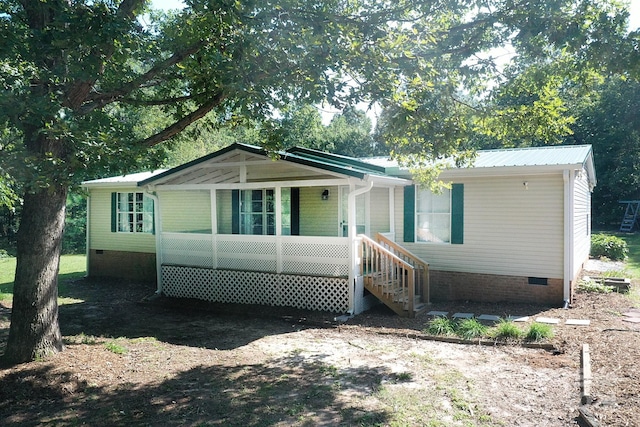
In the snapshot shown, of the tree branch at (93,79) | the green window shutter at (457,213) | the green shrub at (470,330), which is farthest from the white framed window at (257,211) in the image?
the tree branch at (93,79)

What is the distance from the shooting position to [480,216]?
35.7 ft

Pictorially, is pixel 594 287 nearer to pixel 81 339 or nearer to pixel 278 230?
pixel 278 230

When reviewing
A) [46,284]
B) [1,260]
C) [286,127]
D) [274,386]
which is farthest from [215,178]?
[1,260]

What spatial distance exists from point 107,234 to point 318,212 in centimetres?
739

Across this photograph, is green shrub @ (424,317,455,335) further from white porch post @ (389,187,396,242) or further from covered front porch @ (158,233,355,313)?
white porch post @ (389,187,396,242)

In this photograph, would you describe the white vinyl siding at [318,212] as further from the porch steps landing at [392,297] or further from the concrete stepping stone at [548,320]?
the concrete stepping stone at [548,320]

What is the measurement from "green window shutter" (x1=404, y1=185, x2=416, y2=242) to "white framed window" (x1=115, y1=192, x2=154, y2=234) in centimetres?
764

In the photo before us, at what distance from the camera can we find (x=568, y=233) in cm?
997

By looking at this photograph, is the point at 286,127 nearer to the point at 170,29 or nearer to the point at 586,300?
the point at 170,29

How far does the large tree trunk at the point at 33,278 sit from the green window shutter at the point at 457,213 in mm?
7857

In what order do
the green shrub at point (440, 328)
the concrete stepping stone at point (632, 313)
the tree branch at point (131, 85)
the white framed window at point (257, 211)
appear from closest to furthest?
the tree branch at point (131, 85)
the green shrub at point (440, 328)
the concrete stepping stone at point (632, 313)
the white framed window at point (257, 211)

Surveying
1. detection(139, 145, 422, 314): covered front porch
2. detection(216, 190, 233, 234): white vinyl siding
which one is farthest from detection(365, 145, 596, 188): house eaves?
detection(216, 190, 233, 234): white vinyl siding

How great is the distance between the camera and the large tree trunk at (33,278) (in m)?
6.33

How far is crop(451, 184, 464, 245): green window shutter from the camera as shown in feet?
36.2
